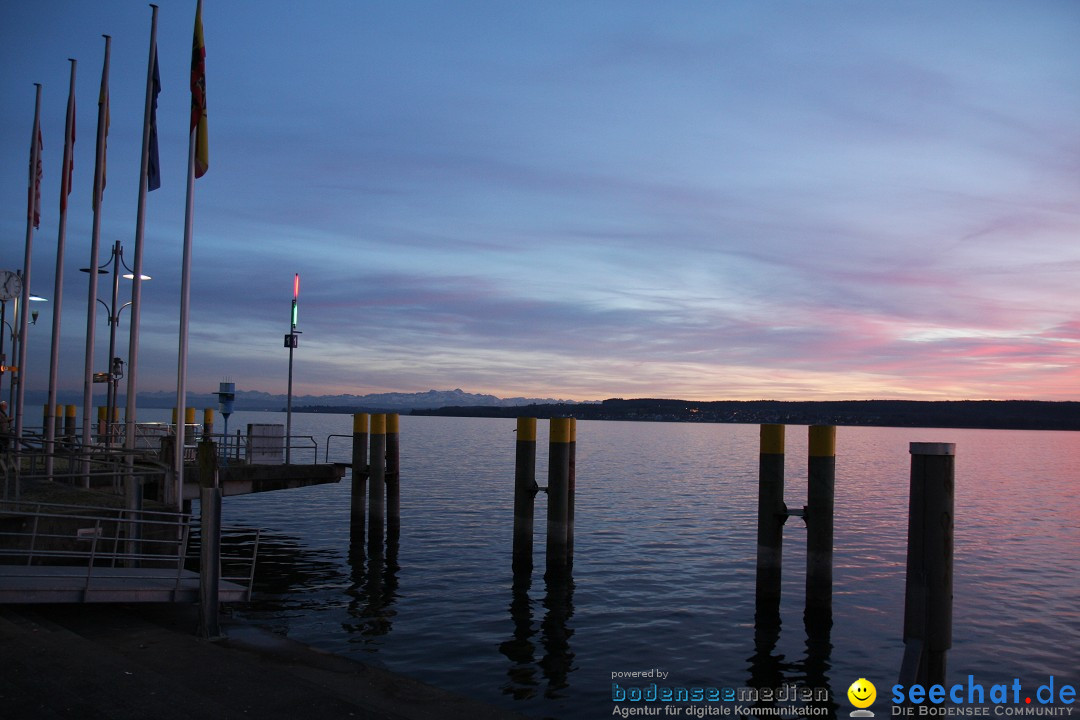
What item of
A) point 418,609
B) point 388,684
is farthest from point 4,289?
point 388,684

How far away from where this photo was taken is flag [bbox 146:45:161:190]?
1844cm

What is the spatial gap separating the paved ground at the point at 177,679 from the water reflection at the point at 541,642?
3.64 meters

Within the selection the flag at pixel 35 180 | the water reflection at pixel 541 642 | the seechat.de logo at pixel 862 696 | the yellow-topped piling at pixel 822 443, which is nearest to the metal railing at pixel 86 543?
the water reflection at pixel 541 642

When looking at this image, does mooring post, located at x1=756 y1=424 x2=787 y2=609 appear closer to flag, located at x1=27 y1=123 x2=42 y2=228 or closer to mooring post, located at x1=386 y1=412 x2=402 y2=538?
mooring post, located at x1=386 y1=412 x2=402 y2=538

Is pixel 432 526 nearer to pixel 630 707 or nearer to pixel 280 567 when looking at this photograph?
pixel 280 567

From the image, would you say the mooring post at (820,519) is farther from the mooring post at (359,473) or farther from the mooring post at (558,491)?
the mooring post at (359,473)

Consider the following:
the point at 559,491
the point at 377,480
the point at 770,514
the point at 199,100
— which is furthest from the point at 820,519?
the point at 199,100

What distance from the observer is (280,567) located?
2109 cm

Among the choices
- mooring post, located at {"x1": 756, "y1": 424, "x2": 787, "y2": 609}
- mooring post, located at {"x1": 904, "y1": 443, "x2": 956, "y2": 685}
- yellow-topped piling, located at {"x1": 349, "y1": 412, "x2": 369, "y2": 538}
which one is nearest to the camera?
mooring post, located at {"x1": 904, "y1": 443, "x2": 956, "y2": 685}

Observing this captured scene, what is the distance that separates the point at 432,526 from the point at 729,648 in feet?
51.9

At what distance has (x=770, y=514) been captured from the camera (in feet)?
49.4

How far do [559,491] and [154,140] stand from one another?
11872 mm

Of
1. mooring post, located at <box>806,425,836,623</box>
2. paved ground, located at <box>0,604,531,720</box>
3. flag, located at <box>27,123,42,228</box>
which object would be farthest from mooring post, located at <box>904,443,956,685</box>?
flag, located at <box>27,123,42,228</box>

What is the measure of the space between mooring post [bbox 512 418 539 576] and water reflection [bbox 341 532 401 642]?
2.85 meters
